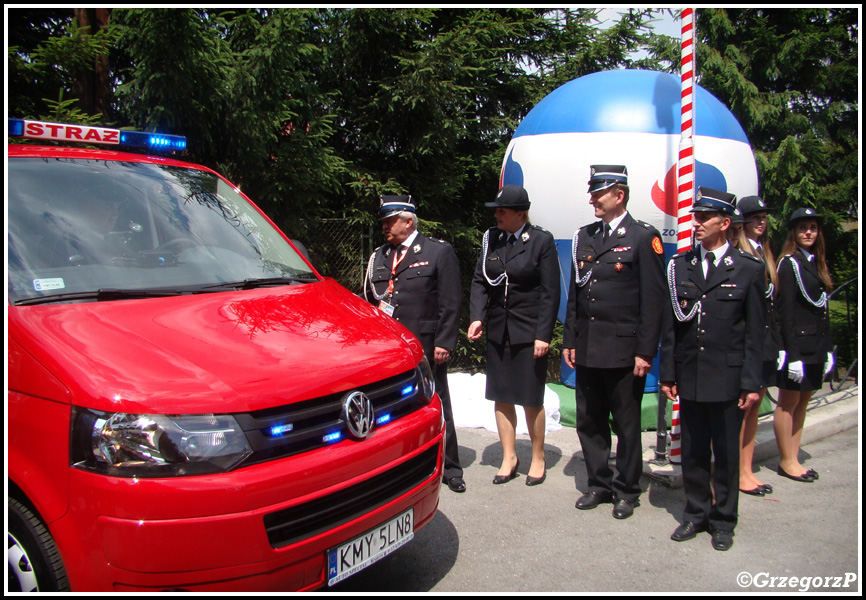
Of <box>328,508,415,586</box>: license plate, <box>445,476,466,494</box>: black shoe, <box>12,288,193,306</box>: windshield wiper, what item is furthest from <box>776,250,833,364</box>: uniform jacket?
<box>12,288,193,306</box>: windshield wiper

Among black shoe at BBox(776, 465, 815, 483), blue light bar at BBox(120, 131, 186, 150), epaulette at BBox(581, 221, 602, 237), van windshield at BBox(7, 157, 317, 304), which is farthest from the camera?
black shoe at BBox(776, 465, 815, 483)

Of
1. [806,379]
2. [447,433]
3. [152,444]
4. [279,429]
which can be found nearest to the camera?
[152,444]

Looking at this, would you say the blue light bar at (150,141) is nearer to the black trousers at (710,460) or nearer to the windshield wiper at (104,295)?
the windshield wiper at (104,295)

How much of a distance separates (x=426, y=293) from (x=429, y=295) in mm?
30

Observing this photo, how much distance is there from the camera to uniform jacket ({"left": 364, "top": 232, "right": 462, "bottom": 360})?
4445 mm

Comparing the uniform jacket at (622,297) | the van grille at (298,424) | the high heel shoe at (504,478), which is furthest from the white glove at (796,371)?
the van grille at (298,424)

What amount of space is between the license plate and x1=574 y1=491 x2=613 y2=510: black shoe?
1.76 meters

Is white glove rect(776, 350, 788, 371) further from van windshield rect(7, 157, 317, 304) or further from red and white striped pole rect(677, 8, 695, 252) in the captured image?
van windshield rect(7, 157, 317, 304)

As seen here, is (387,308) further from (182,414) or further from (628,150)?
(628,150)

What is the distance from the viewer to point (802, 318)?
15.7ft

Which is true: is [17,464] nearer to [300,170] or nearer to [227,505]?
[227,505]

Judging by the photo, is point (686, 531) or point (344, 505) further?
point (686, 531)

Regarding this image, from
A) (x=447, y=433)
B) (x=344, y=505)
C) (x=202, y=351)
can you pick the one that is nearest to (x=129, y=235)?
(x=202, y=351)

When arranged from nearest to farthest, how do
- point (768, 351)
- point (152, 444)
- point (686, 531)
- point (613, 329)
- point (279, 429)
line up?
point (152, 444) < point (279, 429) < point (686, 531) < point (613, 329) < point (768, 351)
